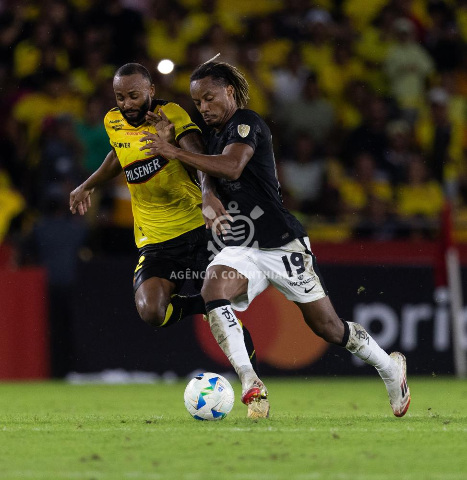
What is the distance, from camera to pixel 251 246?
6.62 m

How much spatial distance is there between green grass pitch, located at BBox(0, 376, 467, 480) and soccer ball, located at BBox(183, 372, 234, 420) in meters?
0.09

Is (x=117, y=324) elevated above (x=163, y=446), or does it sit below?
above

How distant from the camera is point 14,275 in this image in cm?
1120

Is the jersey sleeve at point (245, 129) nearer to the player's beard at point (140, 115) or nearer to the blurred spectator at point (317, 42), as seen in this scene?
the player's beard at point (140, 115)

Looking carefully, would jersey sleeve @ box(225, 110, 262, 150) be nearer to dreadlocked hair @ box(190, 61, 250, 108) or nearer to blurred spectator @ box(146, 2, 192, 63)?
dreadlocked hair @ box(190, 61, 250, 108)

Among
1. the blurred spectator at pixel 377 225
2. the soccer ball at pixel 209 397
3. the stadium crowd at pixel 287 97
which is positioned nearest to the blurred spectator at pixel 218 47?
the stadium crowd at pixel 287 97

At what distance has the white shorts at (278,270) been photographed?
21.4ft

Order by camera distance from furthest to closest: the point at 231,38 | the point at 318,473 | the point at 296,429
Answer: the point at 231,38 < the point at 296,429 < the point at 318,473

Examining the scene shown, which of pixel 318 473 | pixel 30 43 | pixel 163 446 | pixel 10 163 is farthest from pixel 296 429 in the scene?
pixel 30 43

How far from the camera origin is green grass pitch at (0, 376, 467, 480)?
457cm

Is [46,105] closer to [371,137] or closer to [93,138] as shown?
[93,138]

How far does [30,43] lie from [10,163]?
1725mm

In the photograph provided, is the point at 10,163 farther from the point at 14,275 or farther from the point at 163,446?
the point at 163,446

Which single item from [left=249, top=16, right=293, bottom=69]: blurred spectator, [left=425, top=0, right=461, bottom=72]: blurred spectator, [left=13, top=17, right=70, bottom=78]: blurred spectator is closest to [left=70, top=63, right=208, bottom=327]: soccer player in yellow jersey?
[left=13, top=17, right=70, bottom=78]: blurred spectator
